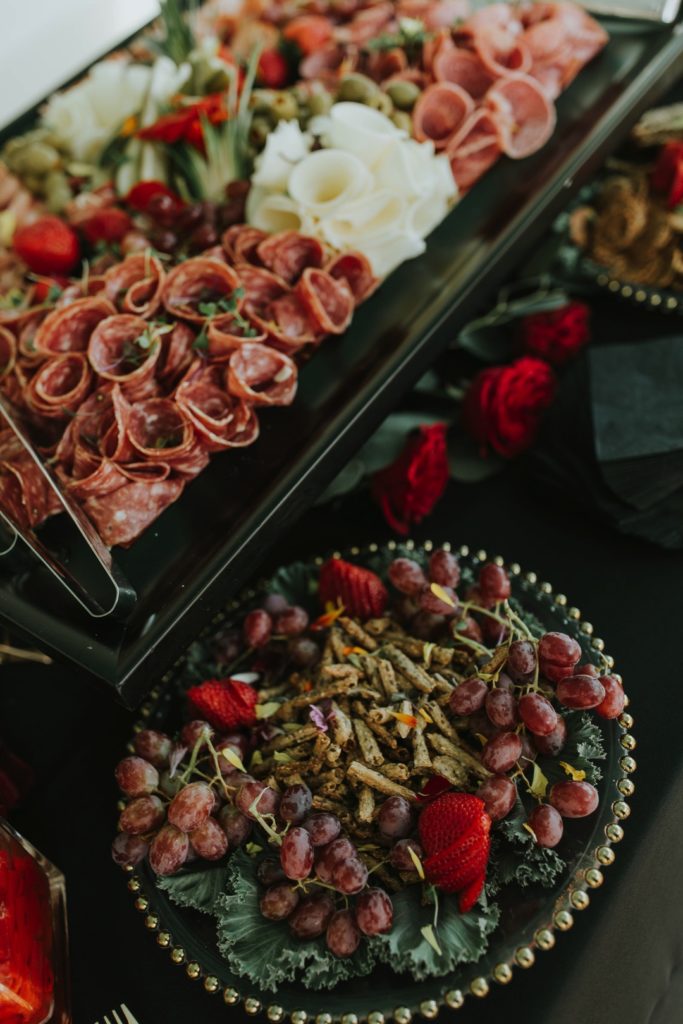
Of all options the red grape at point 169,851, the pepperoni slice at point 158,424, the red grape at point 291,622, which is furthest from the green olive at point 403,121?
the red grape at point 169,851

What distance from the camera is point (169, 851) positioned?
0.63 m

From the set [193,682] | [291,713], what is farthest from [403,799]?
[193,682]

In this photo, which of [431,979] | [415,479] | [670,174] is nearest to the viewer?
[431,979]

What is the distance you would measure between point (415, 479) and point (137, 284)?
0.35m

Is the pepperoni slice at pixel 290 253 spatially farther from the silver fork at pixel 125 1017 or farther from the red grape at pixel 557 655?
the silver fork at pixel 125 1017

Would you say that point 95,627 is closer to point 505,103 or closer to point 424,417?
point 424,417

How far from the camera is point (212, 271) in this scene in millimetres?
854

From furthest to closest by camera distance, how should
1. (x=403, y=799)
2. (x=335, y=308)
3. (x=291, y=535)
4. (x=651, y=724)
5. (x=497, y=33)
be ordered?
(x=497, y=33), (x=291, y=535), (x=335, y=308), (x=651, y=724), (x=403, y=799)

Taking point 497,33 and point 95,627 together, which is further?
point 497,33

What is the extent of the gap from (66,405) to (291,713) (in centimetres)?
35

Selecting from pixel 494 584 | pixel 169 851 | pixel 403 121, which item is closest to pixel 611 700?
pixel 494 584

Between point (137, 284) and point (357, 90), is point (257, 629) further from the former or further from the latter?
point (357, 90)

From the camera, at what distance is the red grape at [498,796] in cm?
61

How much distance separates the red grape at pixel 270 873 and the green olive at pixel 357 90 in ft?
2.75
